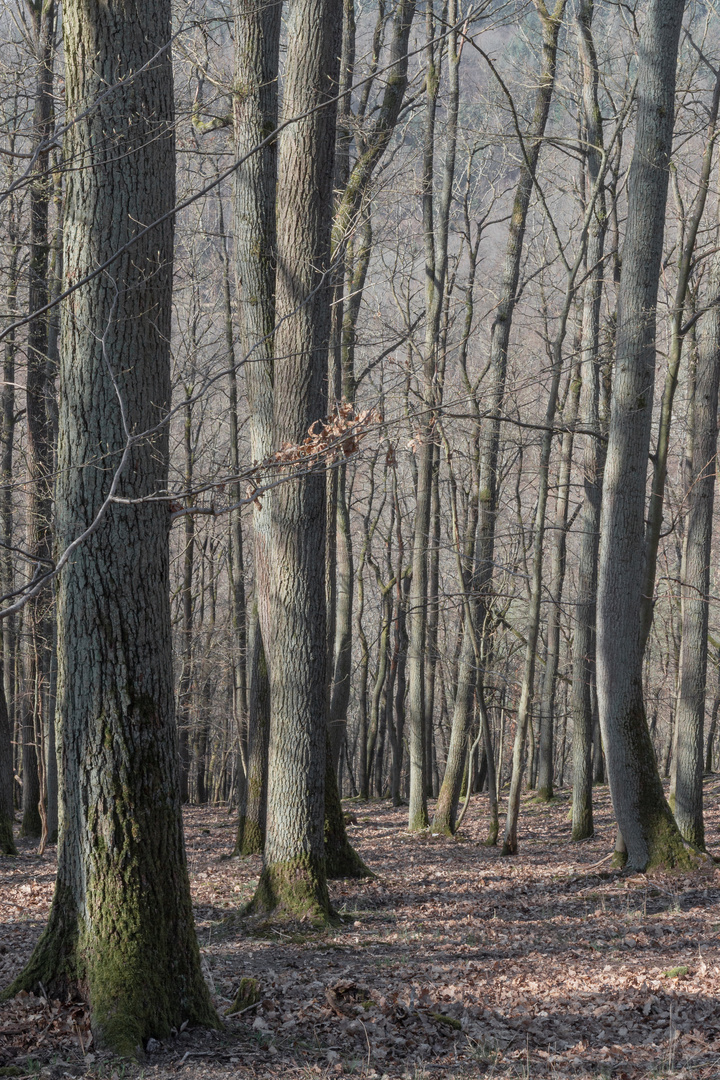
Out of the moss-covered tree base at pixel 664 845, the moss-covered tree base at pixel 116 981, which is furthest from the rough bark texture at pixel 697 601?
the moss-covered tree base at pixel 116 981

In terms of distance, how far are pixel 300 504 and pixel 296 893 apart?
3144 millimetres

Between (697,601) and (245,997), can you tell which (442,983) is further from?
(697,601)

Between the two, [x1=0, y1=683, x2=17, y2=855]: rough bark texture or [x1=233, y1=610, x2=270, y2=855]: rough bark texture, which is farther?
[x1=0, y1=683, x2=17, y2=855]: rough bark texture

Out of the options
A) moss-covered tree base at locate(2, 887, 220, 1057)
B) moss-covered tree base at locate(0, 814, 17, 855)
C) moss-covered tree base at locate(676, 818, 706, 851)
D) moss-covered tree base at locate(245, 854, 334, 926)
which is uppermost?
moss-covered tree base at locate(2, 887, 220, 1057)

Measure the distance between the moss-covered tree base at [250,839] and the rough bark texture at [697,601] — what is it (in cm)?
501

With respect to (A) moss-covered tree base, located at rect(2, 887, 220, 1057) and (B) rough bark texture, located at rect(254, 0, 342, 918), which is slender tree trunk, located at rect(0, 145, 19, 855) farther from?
(A) moss-covered tree base, located at rect(2, 887, 220, 1057)

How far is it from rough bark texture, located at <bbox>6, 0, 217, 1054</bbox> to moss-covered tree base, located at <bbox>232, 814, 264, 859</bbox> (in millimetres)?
6217

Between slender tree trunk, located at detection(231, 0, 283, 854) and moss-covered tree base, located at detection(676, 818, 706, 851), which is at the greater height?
slender tree trunk, located at detection(231, 0, 283, 854)

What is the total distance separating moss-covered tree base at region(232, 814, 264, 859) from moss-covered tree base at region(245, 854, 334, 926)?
3.57m

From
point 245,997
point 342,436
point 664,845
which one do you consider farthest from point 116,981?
point 664,845

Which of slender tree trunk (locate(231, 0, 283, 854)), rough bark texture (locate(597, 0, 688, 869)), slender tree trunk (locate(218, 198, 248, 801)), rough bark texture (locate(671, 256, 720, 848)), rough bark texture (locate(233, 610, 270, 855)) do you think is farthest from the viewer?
slender tree trunk (locate(218, 198, 248, 801))

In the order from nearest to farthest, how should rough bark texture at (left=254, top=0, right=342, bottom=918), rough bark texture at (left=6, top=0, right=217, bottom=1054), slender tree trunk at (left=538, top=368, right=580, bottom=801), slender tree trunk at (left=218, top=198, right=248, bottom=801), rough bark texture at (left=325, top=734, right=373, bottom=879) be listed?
rough bark texture at (left=6, top=0, right=217, bottom=1054)
rough bark texture at (left=254, top=0, right=342, bottom=918)
rough bark texture at (left=325, top=734, right=373, bottom=879)
slender tree trunk at (left=538, top=368, right=580, bottom=801)
slender tree trunk at (left=218, top=198, right=248, bottom=801)

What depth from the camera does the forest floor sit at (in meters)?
3.96

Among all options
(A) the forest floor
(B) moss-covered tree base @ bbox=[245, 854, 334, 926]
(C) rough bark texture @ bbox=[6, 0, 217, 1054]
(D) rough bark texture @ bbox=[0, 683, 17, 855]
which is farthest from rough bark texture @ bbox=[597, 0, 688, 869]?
(D) rough bark texture @ bbox=[0, 683, 17, 855]
